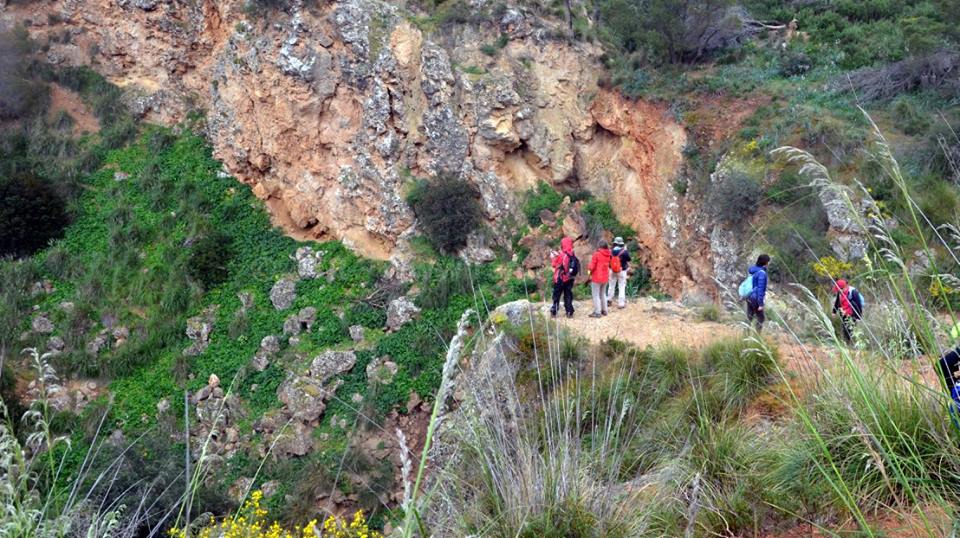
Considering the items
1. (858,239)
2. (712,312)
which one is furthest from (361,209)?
(858,239)

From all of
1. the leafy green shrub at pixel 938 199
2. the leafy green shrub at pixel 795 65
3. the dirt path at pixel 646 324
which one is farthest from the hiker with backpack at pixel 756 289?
the leafy green shrub at pixel 795 65

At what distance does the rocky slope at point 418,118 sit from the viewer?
49.8ft

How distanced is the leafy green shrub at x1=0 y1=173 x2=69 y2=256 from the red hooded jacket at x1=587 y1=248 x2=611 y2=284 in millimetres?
12810

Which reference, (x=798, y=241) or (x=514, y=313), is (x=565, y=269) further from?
(x=798, y=241)

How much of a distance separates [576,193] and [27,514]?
46.6 feet

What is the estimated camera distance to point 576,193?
15.6 meters

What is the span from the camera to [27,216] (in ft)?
50.5

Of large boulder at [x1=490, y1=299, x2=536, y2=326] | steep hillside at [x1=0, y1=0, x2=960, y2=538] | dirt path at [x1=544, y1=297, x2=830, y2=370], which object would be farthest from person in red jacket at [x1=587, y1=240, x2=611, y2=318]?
large boulder at [x1=490, y1=299, x2=536, y2=326]

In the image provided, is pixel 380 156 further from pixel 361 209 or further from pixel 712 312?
pixel 712 312

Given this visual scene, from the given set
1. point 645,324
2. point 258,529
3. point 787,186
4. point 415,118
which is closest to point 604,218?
point 787,186

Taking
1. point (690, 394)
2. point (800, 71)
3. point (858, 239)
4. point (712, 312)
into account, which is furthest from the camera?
point (800, 71)

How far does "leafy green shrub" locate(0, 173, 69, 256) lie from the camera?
15.3 metres

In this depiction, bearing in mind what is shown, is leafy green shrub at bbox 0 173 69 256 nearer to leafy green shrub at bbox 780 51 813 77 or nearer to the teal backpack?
the teal backpack

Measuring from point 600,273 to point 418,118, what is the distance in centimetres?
735
